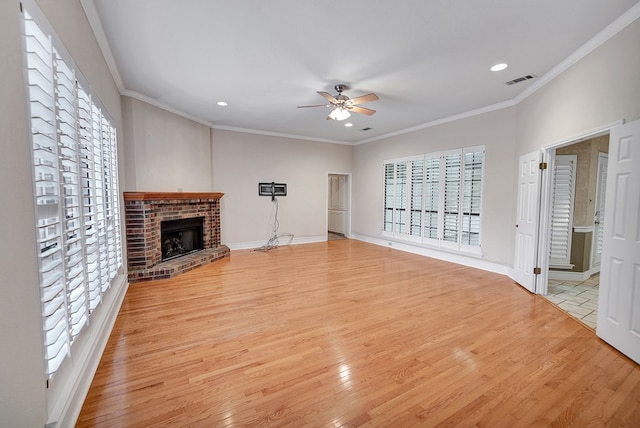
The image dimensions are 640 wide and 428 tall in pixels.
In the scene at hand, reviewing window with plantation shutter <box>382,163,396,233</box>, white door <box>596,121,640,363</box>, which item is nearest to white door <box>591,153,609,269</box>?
white door <box>596,121,640,363</box>

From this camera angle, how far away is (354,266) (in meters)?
5.13

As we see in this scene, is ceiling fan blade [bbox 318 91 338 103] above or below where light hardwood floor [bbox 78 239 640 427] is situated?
above

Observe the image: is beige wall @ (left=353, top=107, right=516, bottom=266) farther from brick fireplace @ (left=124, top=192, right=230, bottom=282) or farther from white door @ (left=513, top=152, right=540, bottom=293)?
brick fireplace @ (left=124, top=192, right=230, bottom=282)

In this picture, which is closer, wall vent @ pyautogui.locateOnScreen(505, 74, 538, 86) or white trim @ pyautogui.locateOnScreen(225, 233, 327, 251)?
wall vent @ pyautogui.locateOnScreen(505, 74, 538, 86)

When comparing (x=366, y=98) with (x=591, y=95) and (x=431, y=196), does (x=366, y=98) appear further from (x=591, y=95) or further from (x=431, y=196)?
(x=431, y=196)

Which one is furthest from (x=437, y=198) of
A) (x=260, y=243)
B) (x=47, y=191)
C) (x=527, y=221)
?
(x=47, y=191)

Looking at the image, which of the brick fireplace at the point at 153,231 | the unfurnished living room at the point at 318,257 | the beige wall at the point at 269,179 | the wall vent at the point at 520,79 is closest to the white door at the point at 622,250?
the unfurnished living room at the point at 318,257

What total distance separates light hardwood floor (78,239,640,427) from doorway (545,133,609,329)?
1.40 metres

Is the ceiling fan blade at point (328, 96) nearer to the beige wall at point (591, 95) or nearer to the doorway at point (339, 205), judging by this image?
the beige wall at point (591, 95)

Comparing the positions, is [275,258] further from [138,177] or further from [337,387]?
[337,387]

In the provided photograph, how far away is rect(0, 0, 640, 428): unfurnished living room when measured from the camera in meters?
1.54

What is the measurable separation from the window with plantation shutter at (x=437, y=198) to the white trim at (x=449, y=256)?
17cm

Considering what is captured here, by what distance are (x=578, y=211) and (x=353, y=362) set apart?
4.73m

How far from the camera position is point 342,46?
283 centimetres
